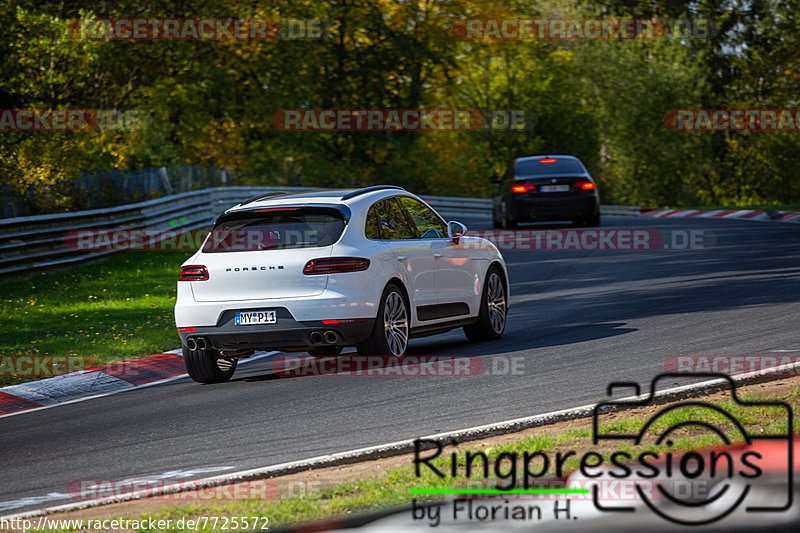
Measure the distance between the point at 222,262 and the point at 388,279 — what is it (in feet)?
5.14

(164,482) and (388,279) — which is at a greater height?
(388,279)

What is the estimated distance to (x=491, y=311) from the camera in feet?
43.1

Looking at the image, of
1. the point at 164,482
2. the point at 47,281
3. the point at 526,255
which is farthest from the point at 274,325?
the point at 526,255

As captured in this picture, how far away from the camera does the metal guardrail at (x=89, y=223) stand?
1956 centimetres

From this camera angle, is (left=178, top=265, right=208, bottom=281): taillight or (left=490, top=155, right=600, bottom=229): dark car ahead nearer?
(left=178, top=265, right=208, bottom=281): taillight

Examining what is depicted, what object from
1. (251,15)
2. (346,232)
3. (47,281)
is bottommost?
(47,281)

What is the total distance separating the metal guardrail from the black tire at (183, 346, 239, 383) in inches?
357

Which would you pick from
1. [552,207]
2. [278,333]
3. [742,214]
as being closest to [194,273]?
[278,333]

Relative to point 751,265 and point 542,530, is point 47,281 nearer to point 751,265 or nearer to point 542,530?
point 751,265

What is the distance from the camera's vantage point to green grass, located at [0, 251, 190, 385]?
13.2 meters

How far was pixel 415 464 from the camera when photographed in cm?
670
